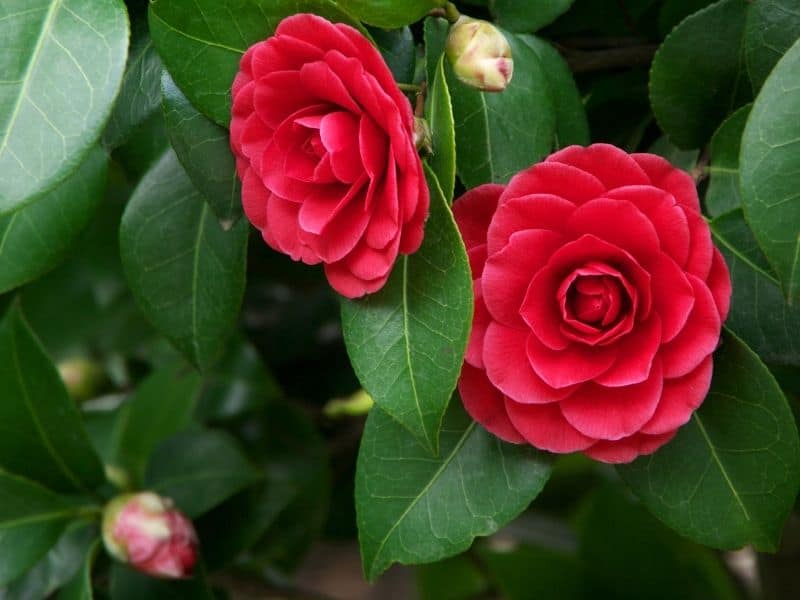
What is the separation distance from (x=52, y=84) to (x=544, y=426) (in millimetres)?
334

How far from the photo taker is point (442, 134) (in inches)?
23.0

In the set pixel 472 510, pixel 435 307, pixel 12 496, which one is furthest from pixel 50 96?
pixel 12 496

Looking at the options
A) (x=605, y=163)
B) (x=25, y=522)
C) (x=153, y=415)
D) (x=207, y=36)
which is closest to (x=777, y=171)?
(x=605, y=163)

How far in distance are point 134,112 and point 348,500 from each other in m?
0.83

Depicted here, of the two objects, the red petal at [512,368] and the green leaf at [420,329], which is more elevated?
the green leaf at [420,329]

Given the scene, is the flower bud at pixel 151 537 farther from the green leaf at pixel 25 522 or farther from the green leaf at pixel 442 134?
the green leaf at pixel 442 134

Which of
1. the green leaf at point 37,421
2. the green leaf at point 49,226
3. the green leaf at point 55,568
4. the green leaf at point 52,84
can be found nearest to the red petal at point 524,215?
the green leaf at point 52,84

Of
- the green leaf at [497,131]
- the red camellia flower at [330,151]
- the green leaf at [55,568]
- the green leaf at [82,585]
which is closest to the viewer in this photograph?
the red camellia flower at [330,151]

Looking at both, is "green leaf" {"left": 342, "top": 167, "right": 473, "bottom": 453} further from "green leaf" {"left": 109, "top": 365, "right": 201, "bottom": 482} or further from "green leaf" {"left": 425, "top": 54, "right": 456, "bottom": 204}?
"green leaf" {"left": 109, "top": 365, "right": 201, "bottom": 482}

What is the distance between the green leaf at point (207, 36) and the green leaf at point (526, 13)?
0.16 m

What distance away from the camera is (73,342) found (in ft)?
4.48

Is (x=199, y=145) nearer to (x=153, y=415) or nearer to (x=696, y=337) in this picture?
(x=696, y=337)

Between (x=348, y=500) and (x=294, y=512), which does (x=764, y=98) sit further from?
(x=348, y=500)

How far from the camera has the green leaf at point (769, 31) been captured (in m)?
0.64
